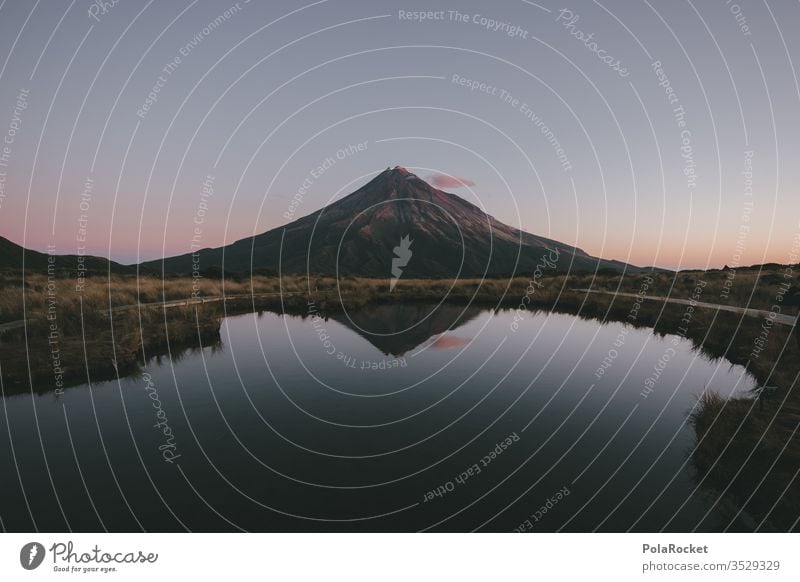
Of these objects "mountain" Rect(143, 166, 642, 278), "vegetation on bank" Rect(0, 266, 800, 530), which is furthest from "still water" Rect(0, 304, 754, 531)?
"mountain" Rect(143, 166, 642, 278)

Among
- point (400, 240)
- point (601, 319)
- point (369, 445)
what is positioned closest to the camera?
point (369, 445)

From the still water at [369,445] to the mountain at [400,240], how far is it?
14209 centimetres

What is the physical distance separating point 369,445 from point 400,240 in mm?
174357

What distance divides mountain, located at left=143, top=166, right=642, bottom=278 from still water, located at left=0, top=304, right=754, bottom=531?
142 m

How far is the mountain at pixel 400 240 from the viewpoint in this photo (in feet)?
549

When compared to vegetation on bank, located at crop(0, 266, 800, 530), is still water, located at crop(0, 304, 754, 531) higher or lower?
lower

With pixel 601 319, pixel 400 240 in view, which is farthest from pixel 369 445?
pixel 400 240

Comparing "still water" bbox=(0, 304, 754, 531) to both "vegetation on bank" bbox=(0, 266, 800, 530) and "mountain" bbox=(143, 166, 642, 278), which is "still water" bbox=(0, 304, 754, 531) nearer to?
"vegetation on bank" bbox=(0, 266, 800, 530)

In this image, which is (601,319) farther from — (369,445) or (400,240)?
(400,240)

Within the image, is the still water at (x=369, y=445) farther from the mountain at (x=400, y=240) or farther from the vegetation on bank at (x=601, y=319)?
the mountain at (x=400, y=240)

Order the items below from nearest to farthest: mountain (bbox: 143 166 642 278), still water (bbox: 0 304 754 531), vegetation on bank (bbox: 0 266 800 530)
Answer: still water (bbox: 0 304 754 531)
vegetation on bank (bbox: 0 266 800 530)
mountain (bbox: 143 166 642 278)

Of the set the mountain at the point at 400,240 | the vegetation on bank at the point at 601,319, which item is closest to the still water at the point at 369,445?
the vegetation on bank at the point at 601,319

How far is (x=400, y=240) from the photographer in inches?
7234

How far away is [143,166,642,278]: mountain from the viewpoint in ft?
549
